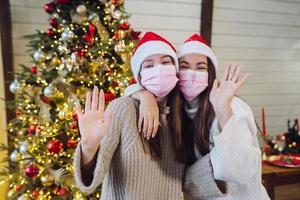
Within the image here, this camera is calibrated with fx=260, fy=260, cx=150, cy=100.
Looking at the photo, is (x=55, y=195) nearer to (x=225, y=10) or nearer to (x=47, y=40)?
(x=47, y=40)

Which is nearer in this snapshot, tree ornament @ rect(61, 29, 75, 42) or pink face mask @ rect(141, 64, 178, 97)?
pink face mask @ rect(141, 64, 178, 97)

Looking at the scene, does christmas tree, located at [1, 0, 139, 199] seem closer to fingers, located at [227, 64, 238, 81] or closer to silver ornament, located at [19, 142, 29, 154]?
silver ornament, located at [19, 142, 29, 154]

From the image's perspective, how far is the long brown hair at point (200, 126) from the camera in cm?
99

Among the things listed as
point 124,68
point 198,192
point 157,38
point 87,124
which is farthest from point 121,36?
point 198,192

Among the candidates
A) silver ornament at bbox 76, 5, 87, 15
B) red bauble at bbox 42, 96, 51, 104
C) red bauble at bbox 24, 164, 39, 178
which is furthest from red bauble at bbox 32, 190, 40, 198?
silver ornament at bbox 76, 5, 87, 15

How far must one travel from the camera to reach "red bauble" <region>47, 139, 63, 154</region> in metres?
1.56

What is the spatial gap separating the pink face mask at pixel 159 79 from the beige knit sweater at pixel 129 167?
0.11 metres

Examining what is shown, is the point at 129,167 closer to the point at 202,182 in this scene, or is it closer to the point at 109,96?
the point at 202,182

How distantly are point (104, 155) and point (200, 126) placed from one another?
38cm

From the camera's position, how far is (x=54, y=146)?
5.14 ft

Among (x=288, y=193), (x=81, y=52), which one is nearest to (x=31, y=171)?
(x=81, y=52)

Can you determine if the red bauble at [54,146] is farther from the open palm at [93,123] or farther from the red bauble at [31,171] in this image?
the open palm at [93,123]

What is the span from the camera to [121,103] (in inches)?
37.4

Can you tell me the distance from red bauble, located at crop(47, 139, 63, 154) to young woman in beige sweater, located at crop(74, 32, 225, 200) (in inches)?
29.1
